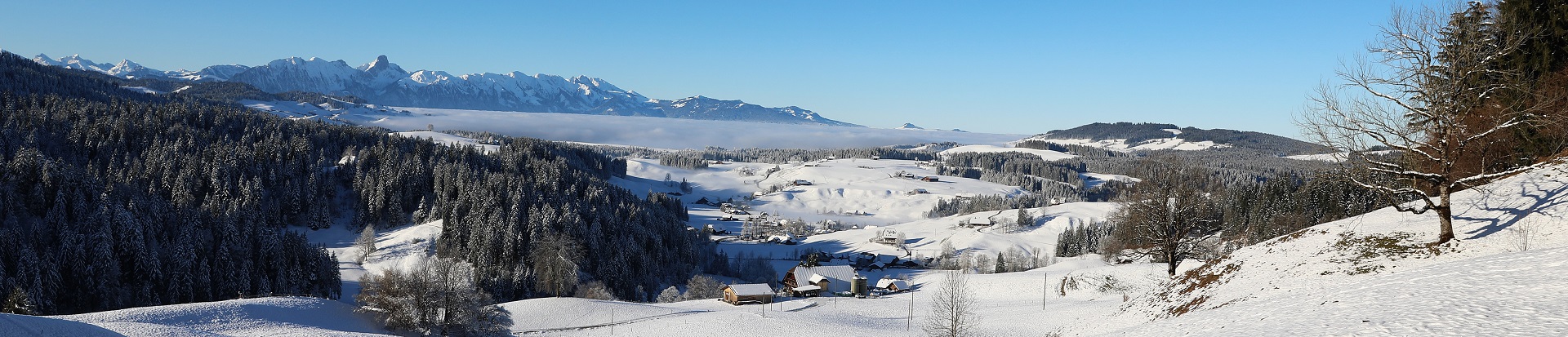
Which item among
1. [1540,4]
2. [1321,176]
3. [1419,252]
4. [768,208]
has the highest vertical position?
A: [1540,4]

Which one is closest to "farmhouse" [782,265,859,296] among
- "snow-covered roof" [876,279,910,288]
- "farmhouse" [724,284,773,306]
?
"snow-covered roof" [876,279,910,288]

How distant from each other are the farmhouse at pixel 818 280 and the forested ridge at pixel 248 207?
16372mm

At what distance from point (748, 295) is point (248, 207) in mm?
56252

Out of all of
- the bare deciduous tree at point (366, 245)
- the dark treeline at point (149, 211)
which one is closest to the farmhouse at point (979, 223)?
the bare deciduous tree at point (366, 245)

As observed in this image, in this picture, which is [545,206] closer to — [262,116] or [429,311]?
[429,311]

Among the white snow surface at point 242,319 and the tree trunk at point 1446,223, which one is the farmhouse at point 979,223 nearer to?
the white snow surface at point 242,319

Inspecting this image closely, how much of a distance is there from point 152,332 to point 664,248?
58.8m

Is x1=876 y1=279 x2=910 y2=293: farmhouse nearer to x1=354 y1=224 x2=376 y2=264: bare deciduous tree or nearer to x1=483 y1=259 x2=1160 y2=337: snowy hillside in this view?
x1=483 y1=259 x2=1160 y2=337: snowy hillside

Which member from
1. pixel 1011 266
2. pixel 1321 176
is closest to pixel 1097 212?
pixel 1011 266

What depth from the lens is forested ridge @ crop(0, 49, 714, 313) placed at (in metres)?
57.0

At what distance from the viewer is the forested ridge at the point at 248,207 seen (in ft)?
187

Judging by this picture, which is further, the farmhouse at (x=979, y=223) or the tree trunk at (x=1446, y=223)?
the farmhouse at (x=979, y=223)

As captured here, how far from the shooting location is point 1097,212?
401 ft

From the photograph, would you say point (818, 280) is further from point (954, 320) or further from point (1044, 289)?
point (954, 320)
